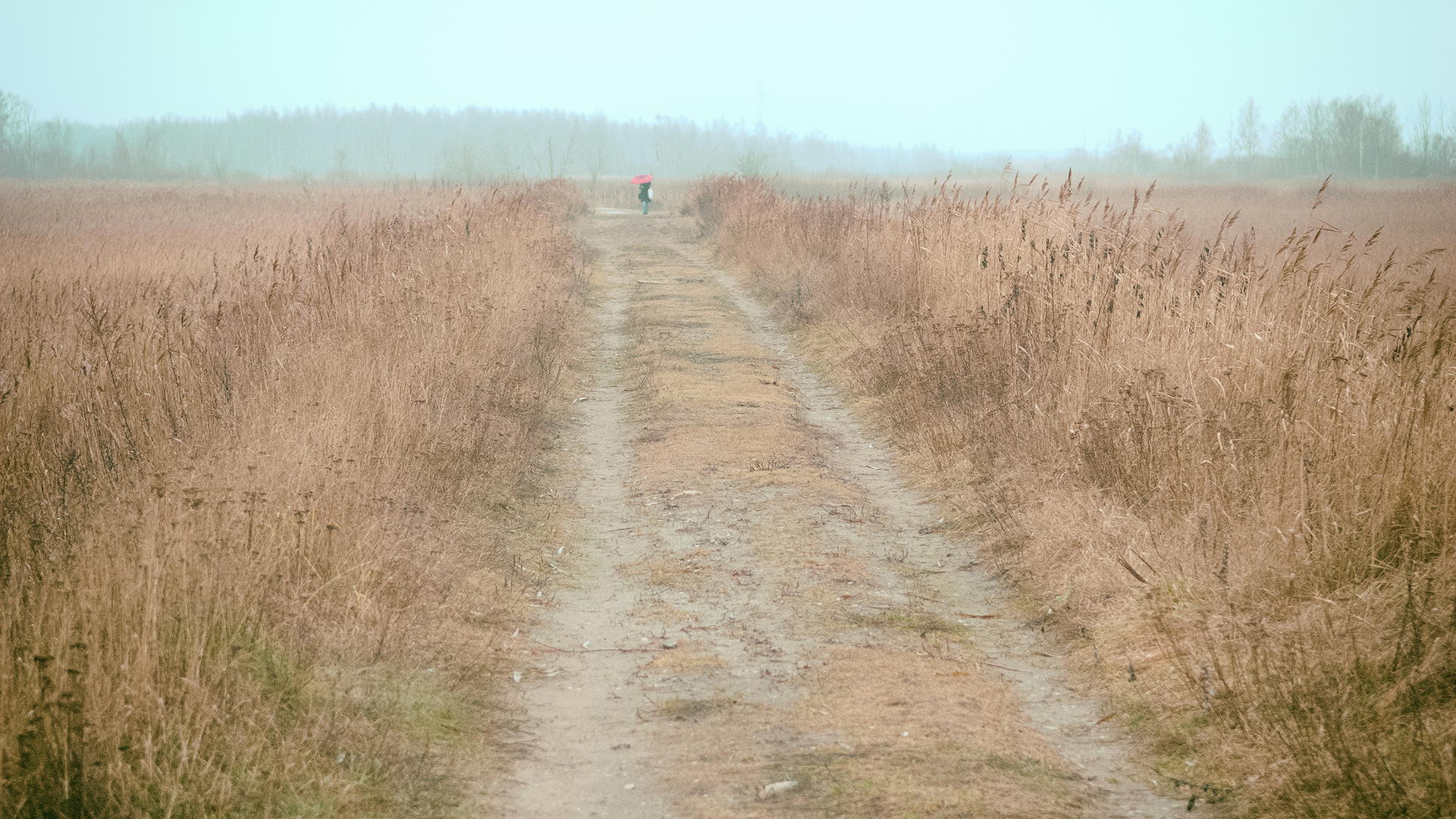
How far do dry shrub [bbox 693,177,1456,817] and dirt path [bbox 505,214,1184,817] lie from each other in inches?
14.6

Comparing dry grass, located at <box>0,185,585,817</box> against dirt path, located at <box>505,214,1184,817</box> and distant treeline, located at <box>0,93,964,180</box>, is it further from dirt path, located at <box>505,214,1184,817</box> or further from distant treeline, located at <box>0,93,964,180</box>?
distant treeline, located at <box>0,93,964,180</box>

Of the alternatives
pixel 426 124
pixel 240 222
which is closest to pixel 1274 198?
pixel 240 222

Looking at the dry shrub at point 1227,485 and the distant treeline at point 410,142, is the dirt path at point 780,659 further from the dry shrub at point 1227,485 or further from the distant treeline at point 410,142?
the distant treeline at point 410,142

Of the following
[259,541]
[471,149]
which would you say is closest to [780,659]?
[259,541]

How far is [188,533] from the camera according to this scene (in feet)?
11.9

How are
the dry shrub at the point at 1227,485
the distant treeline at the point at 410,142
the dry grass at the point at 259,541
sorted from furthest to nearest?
the distant treeline at the point at 410,142, the dry shrub at the point at 1227,485, the dry grass at the point at 259,541

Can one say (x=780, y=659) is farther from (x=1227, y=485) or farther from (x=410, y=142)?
(x=410, y=142)

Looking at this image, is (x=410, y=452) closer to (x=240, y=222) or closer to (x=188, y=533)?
(x=188, y=533)

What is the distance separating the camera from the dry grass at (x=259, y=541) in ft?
9.36

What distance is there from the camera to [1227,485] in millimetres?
4805

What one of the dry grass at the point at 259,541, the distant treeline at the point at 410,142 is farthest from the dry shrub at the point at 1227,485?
the distant treeline at the point at 410,142

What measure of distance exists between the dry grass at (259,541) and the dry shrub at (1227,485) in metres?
2.86

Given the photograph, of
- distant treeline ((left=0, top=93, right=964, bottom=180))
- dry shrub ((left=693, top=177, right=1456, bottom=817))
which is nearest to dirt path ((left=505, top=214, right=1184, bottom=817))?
dry shrub ((left=693, top=177, right=1456, bottom=817))

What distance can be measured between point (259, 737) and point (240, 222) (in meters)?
21.8
